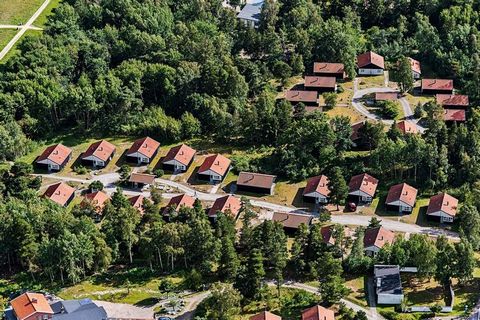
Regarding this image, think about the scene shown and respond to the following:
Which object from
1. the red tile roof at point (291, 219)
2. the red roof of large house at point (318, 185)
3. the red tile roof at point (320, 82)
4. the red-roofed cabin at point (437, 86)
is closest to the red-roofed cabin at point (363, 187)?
the red roof of large house at point (318, 185)

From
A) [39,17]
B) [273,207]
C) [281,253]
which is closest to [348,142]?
[273,207]

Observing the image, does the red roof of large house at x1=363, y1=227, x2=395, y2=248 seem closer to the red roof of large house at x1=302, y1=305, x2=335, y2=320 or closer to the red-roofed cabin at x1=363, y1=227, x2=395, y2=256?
the red-roofed cabin at x1=363, y1=227, x2=395, y2=256

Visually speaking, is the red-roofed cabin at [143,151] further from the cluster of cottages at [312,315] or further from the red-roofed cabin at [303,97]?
the cluster of cottages at [312,315]

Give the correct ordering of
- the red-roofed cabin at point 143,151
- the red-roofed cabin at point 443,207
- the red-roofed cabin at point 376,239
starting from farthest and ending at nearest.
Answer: the red-roofed cabin at point 143,151
the red-roofed cabin at point 443,207
the red-roofed cabin at point 376,239

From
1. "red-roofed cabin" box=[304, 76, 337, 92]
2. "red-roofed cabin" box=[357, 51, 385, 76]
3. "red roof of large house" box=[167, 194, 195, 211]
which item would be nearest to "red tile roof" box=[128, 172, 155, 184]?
"red roof of large house" box=[167, 194, 195, 211]

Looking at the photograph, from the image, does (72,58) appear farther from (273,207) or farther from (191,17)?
(273,207)
